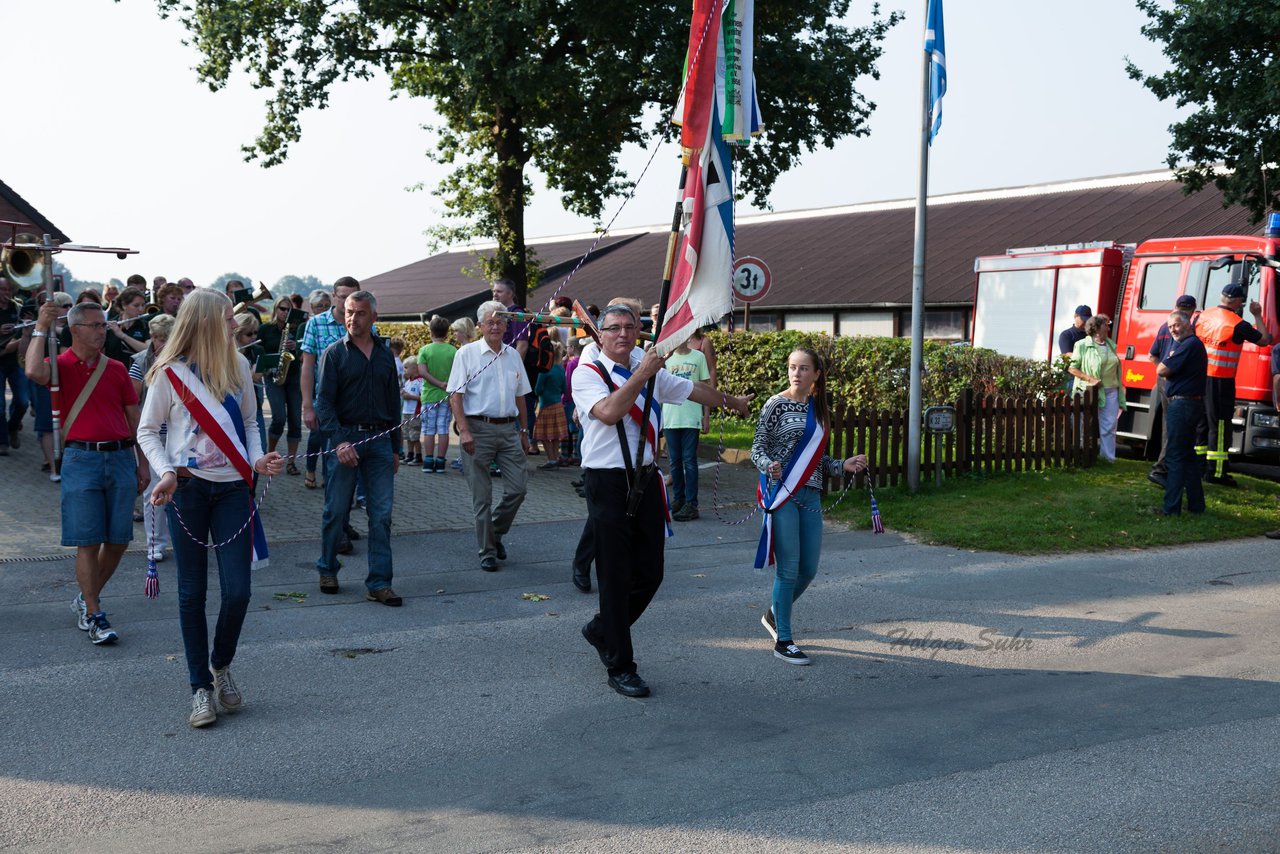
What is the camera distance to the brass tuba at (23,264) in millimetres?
12070

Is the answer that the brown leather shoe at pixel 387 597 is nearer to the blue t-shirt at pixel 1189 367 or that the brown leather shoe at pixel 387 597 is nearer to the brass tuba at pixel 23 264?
the brass tuba at pixel 23 264

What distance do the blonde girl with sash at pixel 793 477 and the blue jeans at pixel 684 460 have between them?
454cm

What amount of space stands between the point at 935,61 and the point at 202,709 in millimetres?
9984

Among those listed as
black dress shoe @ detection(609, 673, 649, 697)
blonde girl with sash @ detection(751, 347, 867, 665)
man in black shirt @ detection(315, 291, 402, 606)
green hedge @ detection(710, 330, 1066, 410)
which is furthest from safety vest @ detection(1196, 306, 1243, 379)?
black dress shoe @ detection(609, 673, 649, 697)

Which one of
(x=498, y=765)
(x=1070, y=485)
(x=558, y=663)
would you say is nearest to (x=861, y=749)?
(x=498, y=765)

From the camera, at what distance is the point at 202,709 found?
5.65 metres

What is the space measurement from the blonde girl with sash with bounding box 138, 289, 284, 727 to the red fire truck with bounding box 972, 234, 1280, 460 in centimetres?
1195

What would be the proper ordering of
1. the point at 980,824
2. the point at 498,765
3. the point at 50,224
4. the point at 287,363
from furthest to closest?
the point at 50,224, the point at 287,363, the point at 498,765, the point at 980,824

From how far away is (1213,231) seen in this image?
84.6 feet

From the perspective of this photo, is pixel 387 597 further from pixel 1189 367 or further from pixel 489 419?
pixel 1189 367

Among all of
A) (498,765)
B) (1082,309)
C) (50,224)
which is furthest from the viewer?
(50,224)

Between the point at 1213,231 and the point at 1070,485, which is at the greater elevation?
the point at 1213,231

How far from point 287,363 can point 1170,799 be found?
1030 cm

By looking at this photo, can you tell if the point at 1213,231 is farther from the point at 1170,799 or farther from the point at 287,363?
the point at 1170,799
